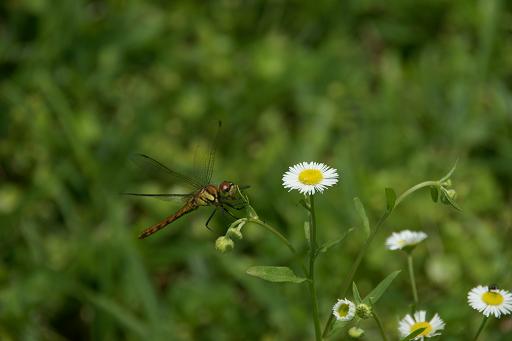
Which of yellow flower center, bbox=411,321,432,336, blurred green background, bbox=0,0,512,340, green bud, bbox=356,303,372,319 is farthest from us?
blurred green background, bbox=0,0,512,340

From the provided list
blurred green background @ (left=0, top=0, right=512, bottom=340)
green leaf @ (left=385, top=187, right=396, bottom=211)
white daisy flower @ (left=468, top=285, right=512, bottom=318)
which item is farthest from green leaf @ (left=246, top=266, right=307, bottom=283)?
blurred green background @ (left=0, top=0, right=512, bottom=340)

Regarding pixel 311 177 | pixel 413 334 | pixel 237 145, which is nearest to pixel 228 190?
pixel 311 177

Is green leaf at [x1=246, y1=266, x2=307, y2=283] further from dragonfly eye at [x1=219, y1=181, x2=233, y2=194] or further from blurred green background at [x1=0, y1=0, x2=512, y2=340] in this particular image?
blurred green background at [x1=0, y1=0, x2=512, y2=340]

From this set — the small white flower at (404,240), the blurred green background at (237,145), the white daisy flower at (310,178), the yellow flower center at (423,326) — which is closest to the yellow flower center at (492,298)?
the yellow flower center at (423,326)

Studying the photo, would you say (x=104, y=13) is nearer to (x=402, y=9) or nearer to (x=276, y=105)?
(x=276, y=105)

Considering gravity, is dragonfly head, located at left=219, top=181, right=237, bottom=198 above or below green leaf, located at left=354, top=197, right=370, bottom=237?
above

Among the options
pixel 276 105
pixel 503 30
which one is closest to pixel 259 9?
pixel 276 105
